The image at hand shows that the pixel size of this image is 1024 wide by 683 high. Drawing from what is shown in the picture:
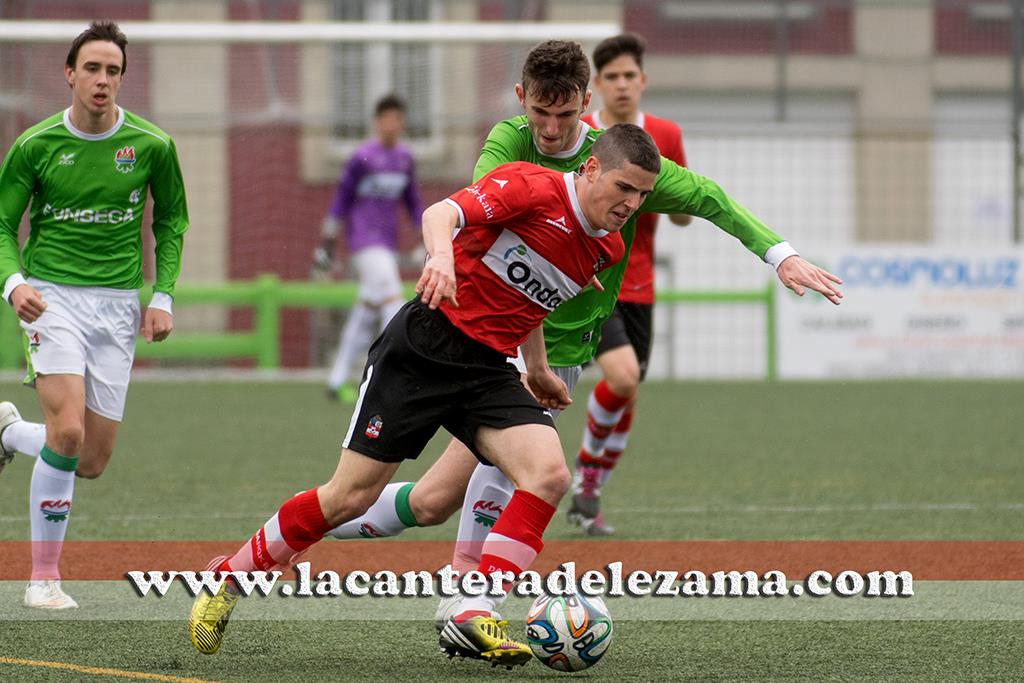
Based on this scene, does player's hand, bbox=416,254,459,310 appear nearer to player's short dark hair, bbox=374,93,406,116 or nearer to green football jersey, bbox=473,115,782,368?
green football jersey, bbox=473,115,782,368

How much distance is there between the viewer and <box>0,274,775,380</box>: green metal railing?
659 inches

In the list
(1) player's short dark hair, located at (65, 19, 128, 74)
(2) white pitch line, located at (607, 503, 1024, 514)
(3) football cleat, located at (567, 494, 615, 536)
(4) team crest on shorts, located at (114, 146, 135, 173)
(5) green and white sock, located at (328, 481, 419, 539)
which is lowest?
(2) white pitch line, located at (607, 503, 1024, 514)

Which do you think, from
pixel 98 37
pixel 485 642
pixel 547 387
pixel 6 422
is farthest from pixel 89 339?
pixel 485 642

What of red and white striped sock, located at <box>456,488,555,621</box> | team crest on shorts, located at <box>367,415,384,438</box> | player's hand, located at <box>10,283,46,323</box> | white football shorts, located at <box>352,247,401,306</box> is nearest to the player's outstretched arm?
team crest on shorts, located at <box>367,415,384,438</box>

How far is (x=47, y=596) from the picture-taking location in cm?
529

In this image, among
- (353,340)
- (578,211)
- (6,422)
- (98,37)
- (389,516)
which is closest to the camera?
(578,211)

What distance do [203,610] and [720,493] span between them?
4176 mm

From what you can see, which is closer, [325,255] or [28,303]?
[28,303]

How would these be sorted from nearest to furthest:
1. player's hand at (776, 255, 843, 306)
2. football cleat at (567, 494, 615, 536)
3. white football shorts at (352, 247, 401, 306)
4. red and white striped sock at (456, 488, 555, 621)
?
1. red and white striped sock at (456, 488, 555, 621)
2. player's hand at (776, 255, 843, 306)
3. football cleat at (567, 494, 615, 536)
4. white football shorts at (352, 247, 401, 306)

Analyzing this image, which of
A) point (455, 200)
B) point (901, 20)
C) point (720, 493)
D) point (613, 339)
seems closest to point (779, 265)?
point (455, 200)

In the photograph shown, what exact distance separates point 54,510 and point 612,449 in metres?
2.65

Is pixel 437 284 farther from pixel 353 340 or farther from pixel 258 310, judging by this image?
pixel 258 310

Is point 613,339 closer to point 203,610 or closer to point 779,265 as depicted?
point 779,265

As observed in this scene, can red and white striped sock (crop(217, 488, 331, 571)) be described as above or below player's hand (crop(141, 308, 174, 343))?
below
